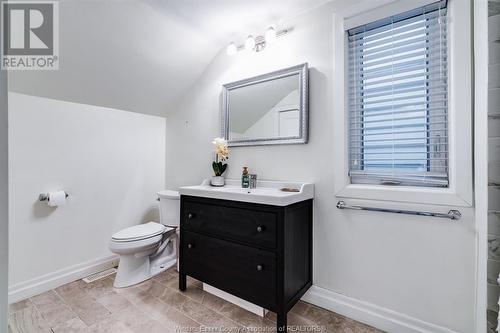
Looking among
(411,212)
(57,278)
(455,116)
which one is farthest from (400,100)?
(57,278)

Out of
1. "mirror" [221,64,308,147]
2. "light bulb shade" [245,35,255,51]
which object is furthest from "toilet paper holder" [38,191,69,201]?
"light bulb shade" [245,35,255,51]

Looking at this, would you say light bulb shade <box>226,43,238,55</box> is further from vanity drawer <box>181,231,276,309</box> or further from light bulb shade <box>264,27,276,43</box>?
vanity drawer <box>181,231,276,309</box>

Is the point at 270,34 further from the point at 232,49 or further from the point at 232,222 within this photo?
the point at 232,222

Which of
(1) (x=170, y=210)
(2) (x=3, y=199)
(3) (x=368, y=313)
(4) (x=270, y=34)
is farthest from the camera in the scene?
(1) (x=170, y=210)

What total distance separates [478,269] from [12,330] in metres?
2.78

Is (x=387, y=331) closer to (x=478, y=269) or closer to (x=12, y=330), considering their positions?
(x=478, y=269)

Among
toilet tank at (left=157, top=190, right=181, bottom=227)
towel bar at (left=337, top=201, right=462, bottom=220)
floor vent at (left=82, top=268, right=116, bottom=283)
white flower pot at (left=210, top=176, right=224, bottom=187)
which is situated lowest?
floor vent at (left=82, top=268, right=116, bottom=283)

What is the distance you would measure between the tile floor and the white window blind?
1.03 m

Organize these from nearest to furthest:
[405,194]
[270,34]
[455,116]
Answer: [455,116]
[405,194]
[270,34]

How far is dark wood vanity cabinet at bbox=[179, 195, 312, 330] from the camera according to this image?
150 cm

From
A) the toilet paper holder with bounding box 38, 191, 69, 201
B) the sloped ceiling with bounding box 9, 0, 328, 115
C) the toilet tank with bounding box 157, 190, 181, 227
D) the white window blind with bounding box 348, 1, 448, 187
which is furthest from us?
the toilet tank with bounding box 157, 190, 181, 227

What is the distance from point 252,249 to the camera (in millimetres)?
1601

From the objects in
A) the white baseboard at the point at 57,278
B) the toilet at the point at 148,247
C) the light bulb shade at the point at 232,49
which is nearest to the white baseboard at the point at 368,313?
the toilet at the point at 148,247

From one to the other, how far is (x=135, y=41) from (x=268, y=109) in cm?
123
